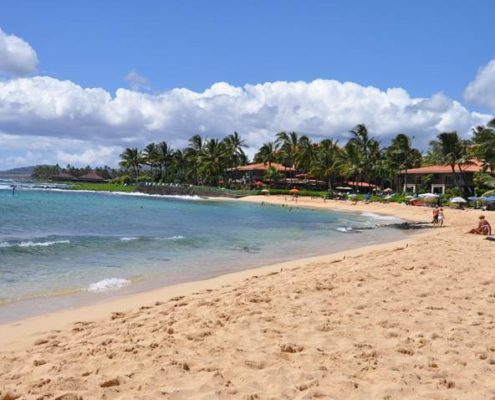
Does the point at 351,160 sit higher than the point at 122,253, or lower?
higher

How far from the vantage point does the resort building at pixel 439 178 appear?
6556cm

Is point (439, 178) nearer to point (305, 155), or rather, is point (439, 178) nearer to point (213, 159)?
point (305, 155)

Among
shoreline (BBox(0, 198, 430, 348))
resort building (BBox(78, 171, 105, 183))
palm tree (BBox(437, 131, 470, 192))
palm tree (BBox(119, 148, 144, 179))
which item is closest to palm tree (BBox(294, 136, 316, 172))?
palm tree (BBox(437, 131, 470, 192))

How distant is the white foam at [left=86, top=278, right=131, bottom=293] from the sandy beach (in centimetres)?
125

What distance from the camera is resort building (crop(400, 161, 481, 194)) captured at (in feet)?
215

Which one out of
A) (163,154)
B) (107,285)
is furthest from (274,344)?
(163,154)

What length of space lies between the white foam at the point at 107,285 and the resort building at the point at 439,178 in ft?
193

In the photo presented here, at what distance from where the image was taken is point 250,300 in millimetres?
8641

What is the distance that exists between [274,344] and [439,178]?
226ft

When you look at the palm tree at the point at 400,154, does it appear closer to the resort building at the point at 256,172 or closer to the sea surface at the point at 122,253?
the resort building at the point at 256,172

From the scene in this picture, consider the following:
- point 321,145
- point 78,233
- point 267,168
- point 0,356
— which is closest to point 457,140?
point 321,145

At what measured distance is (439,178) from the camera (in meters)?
69.1

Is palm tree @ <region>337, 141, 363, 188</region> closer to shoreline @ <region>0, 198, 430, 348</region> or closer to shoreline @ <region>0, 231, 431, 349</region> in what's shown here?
shoreline @ <region>0, 198, 430, 348</region>

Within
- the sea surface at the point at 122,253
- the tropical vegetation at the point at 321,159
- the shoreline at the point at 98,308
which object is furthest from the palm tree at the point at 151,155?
the shoreline at the point at 98,308
